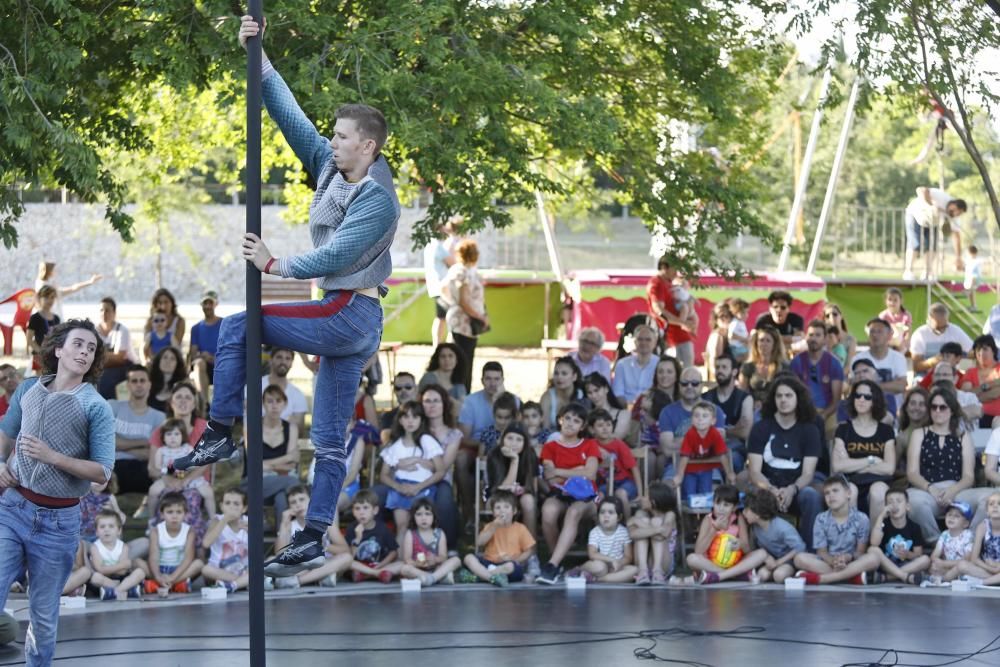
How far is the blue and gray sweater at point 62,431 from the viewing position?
4.93 meters

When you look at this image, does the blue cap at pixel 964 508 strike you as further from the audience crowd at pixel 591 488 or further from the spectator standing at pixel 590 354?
the spectator standing at pixel 590 354

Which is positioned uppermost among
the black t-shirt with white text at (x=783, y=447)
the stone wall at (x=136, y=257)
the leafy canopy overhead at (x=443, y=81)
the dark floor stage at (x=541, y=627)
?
the stone wall at (x=136, y=257)

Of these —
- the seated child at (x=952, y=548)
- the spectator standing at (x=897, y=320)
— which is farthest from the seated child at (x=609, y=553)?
the spectator standing at (x=897, y=320)

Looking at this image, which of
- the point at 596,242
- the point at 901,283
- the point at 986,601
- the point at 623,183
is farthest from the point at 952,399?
the point at 596,242

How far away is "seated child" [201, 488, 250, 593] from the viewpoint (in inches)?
332

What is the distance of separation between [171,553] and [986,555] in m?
4.80

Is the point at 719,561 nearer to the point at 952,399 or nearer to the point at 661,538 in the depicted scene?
the point at 661,538

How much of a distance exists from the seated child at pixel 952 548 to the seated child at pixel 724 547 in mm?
1012

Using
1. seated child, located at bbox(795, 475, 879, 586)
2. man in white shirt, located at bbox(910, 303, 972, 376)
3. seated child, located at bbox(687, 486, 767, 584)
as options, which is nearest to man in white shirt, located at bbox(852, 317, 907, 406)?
man in white shirt, located at bbox(910, 303, 972, 376)

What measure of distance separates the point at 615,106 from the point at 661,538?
404cm

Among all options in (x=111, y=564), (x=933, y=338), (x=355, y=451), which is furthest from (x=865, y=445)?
(x=111, y=564)

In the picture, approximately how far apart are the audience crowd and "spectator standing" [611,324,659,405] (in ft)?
1.28

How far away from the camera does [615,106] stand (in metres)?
11.5

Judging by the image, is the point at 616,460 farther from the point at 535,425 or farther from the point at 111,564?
the point at 111,564
